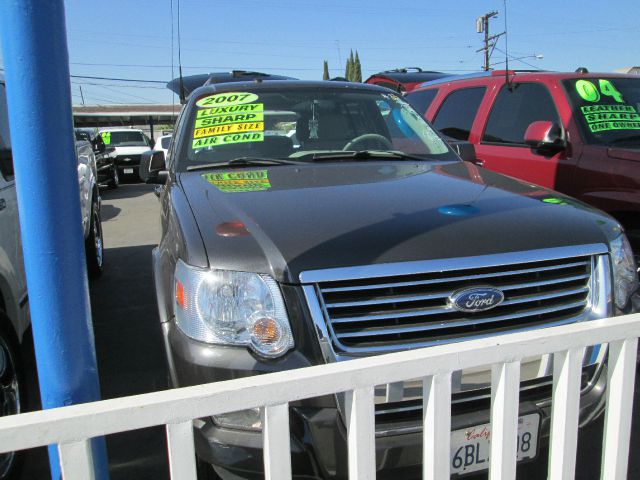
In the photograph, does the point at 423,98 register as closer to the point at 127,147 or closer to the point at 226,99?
the point at 226,99

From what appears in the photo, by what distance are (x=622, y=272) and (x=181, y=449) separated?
1.86 meters

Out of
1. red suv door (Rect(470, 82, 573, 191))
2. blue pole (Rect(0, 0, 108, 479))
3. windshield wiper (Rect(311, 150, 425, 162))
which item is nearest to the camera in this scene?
blue pole (Rect(0, 0, 108, 479))

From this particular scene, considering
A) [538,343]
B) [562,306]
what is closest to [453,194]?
[562,306]

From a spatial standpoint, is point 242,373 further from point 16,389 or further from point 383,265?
point 16,389

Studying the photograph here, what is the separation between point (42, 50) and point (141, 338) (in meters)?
3.15

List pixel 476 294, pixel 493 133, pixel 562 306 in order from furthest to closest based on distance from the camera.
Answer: pixel 493 133 → pixel 562 306 → pixel 476 294

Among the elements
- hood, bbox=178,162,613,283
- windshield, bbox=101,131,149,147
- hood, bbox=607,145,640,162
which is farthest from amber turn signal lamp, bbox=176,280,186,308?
windshield, bbox=101,131,149,147

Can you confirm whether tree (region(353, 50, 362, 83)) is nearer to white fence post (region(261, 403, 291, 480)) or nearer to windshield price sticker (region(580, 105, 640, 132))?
windshield price sticker (region(580, 105, 640, 132))

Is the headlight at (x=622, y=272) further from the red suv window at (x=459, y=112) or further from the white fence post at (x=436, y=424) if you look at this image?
the red suv window at (x=459, y=112)

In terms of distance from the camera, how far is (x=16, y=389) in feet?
8.36

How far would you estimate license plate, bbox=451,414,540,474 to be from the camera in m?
1.74

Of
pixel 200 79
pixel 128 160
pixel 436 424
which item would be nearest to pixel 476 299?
pixel 436 424

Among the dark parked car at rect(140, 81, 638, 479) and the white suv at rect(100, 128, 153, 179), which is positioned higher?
the dark parked car at rect(140, 81, 638, 479)

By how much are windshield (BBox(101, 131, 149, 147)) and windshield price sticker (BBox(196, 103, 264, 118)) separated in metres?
15.0
